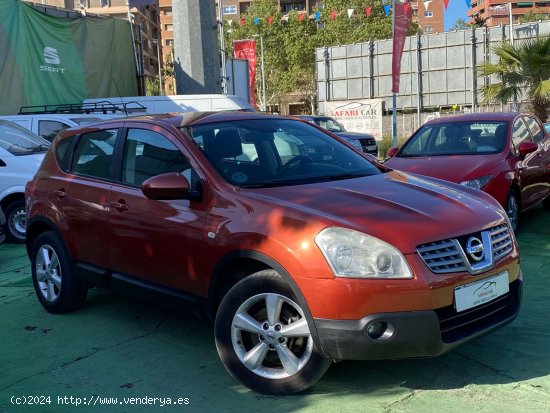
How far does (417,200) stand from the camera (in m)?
3.77

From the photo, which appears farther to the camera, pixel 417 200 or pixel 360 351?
pixel 417 200

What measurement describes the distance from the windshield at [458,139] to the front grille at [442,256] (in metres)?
4.68

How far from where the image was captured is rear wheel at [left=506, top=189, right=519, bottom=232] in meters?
7.36

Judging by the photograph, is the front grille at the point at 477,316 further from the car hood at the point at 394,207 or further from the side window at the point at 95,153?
the side window at the point at 95,153

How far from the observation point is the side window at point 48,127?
1025 cm

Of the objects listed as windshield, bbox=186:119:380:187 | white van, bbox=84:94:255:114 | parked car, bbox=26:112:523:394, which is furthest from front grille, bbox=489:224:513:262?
white van, bbox=84:94:255:114

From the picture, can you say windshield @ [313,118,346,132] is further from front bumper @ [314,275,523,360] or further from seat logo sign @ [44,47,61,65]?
front bumper @ [314,275,523,360]

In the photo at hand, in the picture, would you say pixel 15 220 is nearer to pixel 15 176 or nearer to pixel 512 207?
pixel 15 176

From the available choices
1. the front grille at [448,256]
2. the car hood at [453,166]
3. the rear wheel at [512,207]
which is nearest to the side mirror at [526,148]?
the car hood at [453,166]

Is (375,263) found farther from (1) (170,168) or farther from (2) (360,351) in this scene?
(1) (170,168)

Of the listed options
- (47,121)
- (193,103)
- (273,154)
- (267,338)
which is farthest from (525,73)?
(267,338)

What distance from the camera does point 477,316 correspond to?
3486 millimetres

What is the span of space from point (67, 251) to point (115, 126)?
1.16 m

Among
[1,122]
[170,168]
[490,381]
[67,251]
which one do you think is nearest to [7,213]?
[1,122]
